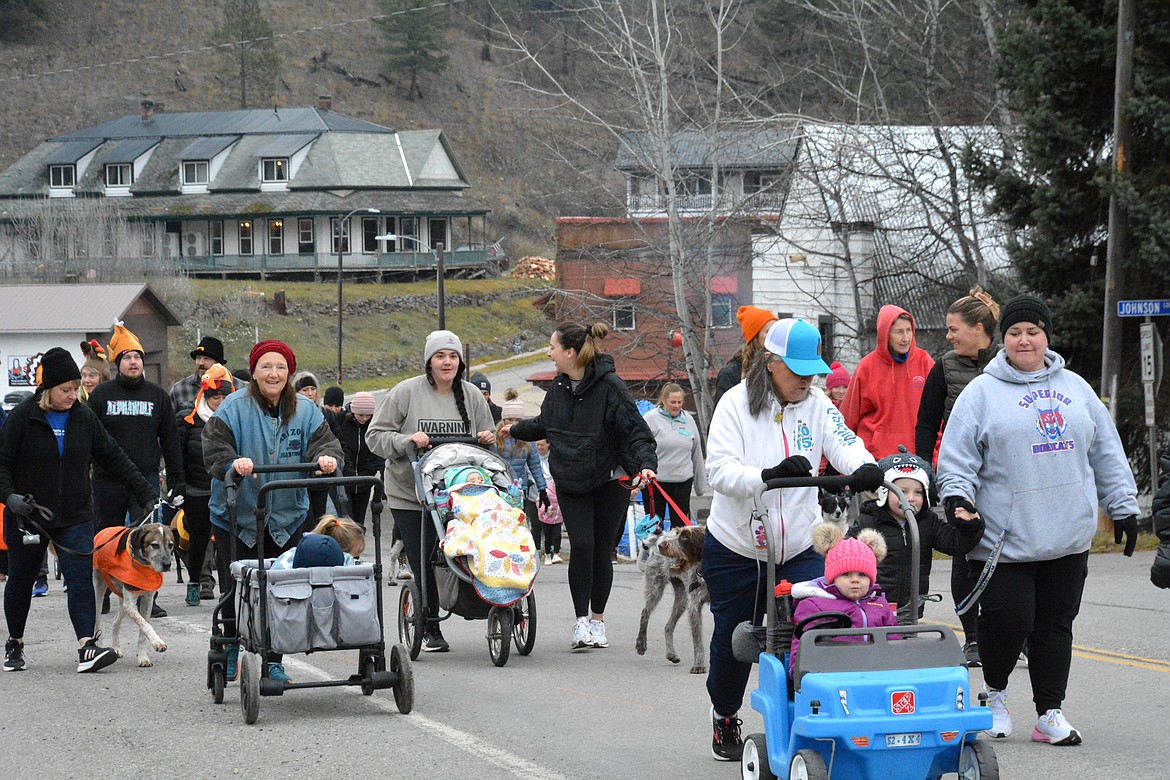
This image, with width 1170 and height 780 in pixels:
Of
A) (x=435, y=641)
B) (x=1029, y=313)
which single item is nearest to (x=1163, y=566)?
(x=1029, y=313)

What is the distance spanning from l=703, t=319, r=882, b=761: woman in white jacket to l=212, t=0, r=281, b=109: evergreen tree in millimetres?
114962

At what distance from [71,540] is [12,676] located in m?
0.99

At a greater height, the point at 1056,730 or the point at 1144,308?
the point at 1144,308

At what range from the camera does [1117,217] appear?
18766mm

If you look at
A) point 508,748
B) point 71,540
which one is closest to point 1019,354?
point 508,748

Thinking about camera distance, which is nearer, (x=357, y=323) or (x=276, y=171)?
(x=357, y=323)

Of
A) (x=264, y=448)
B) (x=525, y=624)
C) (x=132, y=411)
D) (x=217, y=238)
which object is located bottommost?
(x=525, y=624)

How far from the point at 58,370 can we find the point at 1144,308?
43.3 feet

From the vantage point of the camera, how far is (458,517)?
29.7 ft

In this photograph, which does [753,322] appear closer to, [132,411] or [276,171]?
[132,411]

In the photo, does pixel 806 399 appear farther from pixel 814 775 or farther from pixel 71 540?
pixel 71 540

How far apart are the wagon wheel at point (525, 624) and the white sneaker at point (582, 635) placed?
0.36 metres

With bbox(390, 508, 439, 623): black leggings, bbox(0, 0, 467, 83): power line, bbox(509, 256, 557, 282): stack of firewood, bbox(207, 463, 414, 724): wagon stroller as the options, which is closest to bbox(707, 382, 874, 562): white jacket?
bbox(207, 463, 414, 724): wagon stroller

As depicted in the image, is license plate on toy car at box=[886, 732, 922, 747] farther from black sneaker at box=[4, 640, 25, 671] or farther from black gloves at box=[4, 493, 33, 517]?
black sneaker at box=[4, 640, 25, 671]
